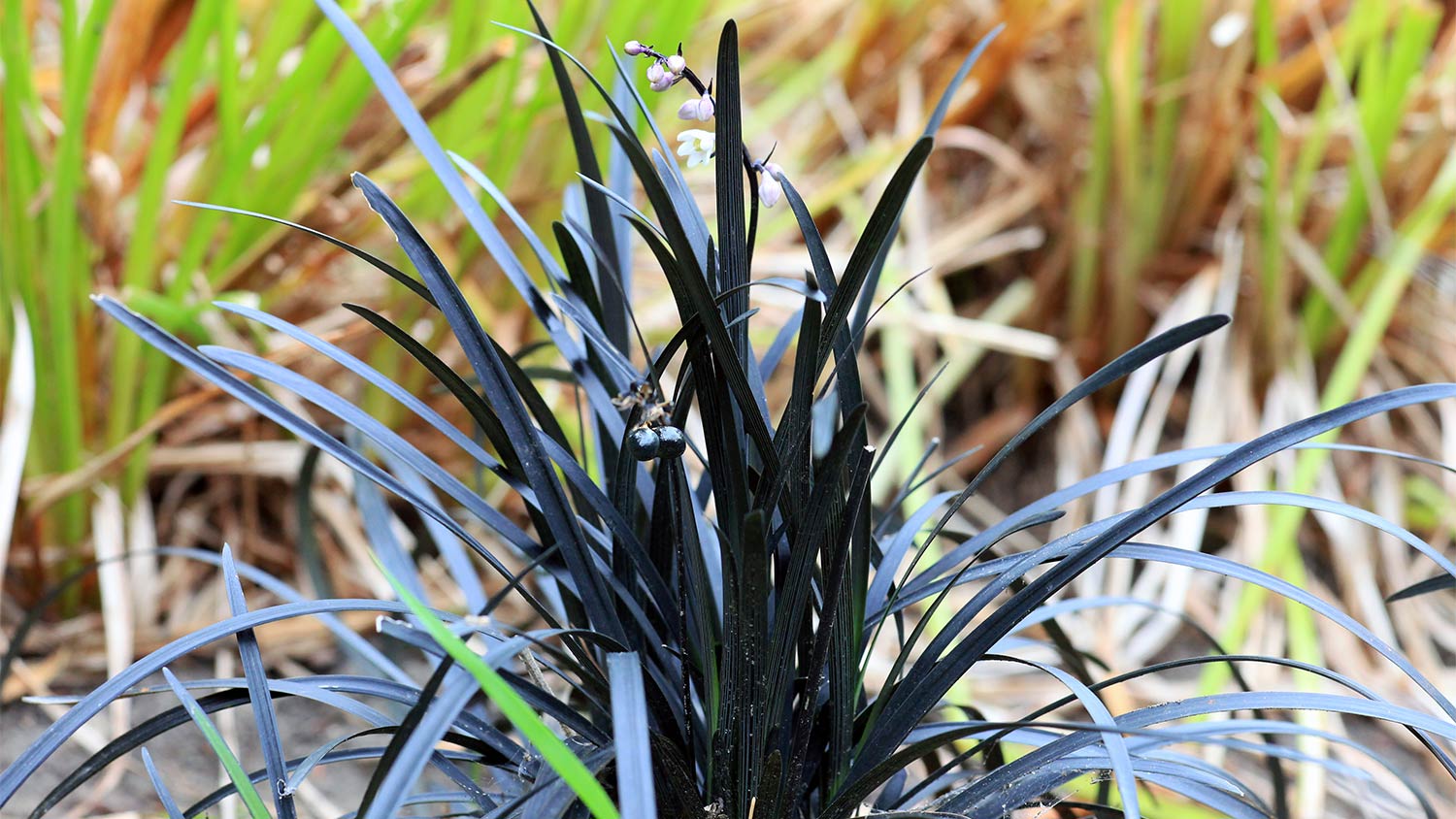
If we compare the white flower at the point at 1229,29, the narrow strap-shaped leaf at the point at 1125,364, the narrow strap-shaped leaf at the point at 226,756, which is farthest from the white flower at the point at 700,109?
the white flower at the point at 1229,29

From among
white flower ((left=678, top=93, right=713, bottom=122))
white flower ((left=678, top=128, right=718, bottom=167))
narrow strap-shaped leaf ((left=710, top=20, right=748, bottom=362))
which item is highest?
white flower ((left=678, top=93, right=713, bottom=122))

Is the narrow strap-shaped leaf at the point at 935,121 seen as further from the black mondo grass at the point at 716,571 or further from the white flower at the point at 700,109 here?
the white flower at the point at 700,109

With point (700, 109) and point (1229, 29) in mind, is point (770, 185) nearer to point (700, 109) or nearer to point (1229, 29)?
point (700, 109)

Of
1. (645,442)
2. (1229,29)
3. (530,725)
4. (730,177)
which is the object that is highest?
(1229,29)

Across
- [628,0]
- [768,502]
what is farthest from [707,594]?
[628,0]

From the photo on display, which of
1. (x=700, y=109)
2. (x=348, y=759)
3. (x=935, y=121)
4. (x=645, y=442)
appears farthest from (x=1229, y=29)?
(x=348, y=759)

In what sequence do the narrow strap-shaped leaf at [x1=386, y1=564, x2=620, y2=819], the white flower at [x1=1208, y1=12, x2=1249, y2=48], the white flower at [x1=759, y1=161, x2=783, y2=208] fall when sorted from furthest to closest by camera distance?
the white flower at [x1=1208, y1=12, x2=1249, y2=48]
the white flower at [x1=759, y1=161, x2=783, y2=208]
the narrow strap-shaped leaf at [x1=386, y1=564, x2=620, y2=819]

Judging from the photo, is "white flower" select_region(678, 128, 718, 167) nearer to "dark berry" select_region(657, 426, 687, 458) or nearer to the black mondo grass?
the black mondo grass

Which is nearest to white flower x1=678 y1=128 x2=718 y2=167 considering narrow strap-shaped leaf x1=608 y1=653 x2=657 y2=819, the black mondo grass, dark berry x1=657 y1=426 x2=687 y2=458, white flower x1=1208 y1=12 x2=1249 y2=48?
the black mondo grass
